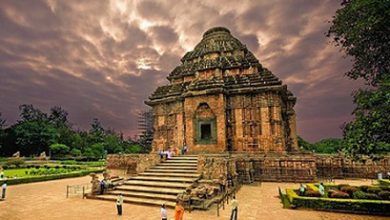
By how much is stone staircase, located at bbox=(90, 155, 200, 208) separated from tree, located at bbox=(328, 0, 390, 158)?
27.9ft

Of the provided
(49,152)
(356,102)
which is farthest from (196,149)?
(49,152)

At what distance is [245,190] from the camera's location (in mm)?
14820

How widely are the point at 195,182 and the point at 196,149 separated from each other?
8.22 metres

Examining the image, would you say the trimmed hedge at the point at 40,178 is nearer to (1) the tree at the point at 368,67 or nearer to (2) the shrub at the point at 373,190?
(1) the tree at the point at 368,67

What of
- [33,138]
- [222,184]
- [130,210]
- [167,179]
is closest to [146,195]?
[130,210]

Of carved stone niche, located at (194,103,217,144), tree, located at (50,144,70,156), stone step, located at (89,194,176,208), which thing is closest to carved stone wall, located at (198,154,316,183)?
carved stone niche, located at (194,103,217,144)

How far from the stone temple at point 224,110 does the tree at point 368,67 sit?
34.4 feet

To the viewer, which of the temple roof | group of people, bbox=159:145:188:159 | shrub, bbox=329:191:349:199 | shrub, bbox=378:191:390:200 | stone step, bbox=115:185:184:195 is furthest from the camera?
the temple roof

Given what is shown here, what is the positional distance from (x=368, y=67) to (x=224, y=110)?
12.6 meters

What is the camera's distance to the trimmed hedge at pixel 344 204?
988 centimetres

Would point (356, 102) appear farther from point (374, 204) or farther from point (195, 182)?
point (195, 182)

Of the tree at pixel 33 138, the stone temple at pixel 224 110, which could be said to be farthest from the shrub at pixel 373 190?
the tree at pixel 33 138

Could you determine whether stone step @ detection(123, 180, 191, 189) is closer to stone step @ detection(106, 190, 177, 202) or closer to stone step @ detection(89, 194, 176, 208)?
stone step @ detection(106, 190, 177, 202)

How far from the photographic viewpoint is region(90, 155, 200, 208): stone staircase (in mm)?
12352
